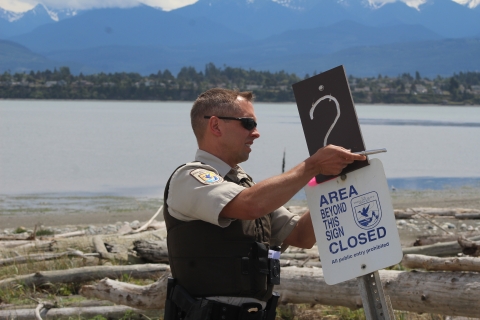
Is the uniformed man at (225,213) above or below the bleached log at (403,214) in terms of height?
above

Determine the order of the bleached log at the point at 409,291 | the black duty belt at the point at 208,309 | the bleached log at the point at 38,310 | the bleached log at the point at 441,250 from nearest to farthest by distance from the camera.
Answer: the black duty belt at the point at 208,309 < the bleached log at the point at 409,291 < the bleached log at the point at 38,310 < the bleached log at the point at 441,250

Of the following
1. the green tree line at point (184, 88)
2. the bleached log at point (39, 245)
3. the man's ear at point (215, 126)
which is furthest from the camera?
the green tree line at point (184, 88)

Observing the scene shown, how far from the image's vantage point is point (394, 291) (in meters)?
5.31

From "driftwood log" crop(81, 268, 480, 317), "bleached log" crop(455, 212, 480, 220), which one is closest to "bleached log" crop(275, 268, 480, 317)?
"driftwood log" crop(81, 268, 480, 317)

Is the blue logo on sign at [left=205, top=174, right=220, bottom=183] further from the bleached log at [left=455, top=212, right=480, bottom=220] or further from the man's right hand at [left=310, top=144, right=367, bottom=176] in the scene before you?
the bleached log at [left=455, top=212, right=480, bottom=220]

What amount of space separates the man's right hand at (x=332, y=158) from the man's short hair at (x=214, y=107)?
529 mm

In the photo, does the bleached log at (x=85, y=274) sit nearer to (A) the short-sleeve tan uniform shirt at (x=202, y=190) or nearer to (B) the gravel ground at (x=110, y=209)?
(A) the short-sleeve tan uniform shirt at (x=202, y=190)

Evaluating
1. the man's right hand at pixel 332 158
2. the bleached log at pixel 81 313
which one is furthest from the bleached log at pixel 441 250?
the man's right hand at pixel 332 158

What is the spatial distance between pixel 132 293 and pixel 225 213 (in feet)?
9.68

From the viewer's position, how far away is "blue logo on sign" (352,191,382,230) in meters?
3.37

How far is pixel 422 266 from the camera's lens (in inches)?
234

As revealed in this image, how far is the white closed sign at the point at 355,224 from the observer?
3.34 metres

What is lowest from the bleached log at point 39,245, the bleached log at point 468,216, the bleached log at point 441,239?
the bleached log at point 468,216

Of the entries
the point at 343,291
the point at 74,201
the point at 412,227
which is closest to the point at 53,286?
the point at 343,291
